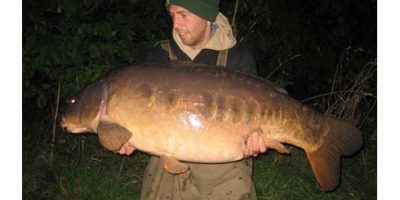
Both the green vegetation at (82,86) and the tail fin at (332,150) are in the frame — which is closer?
the tail fin at (332,150)

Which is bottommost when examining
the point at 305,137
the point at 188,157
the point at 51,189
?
the point at 51,189

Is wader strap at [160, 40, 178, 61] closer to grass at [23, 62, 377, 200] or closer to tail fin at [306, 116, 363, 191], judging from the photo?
tail fin at [306, 116, 363, 191]

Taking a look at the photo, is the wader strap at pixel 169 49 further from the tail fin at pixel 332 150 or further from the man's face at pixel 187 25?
the tail fin at pixel 332 150

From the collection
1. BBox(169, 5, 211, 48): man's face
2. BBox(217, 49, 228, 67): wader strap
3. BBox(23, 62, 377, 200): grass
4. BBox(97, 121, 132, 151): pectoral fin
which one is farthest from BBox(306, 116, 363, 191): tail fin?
BBox(23, 62, 377, 200): grass

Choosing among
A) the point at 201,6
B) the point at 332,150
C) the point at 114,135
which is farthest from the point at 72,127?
the point at 332,150

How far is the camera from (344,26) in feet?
21.7

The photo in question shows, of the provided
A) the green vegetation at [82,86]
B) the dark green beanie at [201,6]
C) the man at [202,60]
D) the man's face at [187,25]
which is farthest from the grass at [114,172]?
the dark green beanie at [201,6]

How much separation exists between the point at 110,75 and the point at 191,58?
517 millimetres

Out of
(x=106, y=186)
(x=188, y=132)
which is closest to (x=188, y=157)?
(x=188, y=132)

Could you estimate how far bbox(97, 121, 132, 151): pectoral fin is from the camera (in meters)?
2.17

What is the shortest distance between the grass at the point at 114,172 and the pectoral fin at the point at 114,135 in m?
1.35

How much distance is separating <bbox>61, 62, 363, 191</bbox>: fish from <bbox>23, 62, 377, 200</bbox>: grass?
1355mm

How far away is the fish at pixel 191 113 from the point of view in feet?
7.13
